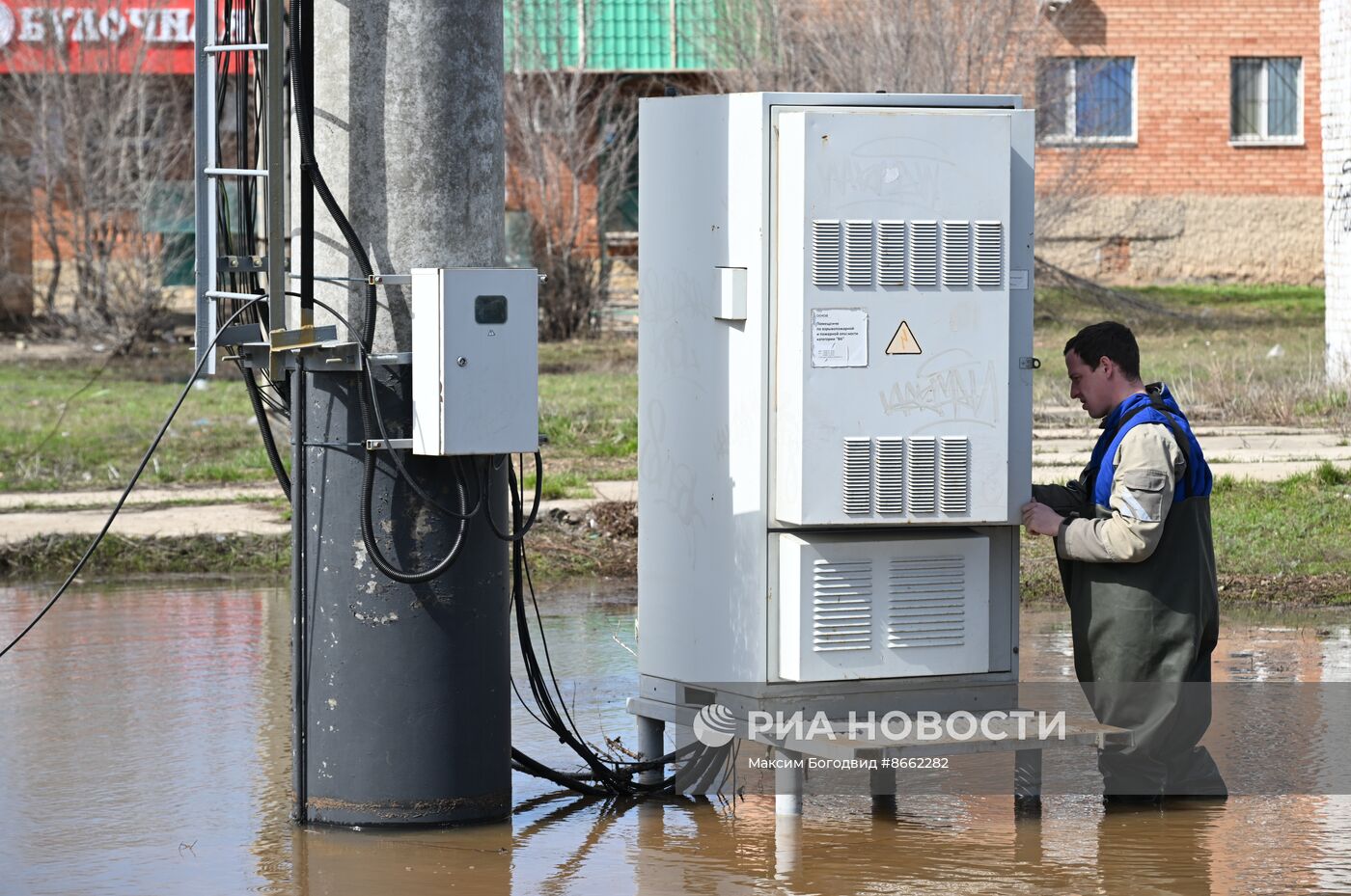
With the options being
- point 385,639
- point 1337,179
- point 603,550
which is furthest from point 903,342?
point 1337,179

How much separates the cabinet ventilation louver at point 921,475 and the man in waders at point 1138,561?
36 centimetres

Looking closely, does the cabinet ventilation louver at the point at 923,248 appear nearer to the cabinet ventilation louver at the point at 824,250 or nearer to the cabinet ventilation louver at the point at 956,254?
the cabinet ventilation louver at the point at 956,254

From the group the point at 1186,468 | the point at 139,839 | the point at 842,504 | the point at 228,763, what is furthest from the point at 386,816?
the point at 1186,468

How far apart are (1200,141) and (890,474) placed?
28.1 metres

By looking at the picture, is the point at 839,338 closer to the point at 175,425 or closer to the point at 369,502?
the point at 369,502

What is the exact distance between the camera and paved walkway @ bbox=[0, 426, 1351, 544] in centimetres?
1149

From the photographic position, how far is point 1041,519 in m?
5.84

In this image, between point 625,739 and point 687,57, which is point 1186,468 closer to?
point 625,739

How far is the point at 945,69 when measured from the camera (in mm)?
23141

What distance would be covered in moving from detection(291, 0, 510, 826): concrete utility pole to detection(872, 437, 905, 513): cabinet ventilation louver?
1.18 metres

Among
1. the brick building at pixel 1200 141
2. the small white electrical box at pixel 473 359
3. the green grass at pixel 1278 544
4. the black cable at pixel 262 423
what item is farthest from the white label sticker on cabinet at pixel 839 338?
the brick building at pixel 1200 141

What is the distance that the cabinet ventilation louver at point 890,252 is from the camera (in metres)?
5.65

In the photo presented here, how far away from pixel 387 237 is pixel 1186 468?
2583 millimetres

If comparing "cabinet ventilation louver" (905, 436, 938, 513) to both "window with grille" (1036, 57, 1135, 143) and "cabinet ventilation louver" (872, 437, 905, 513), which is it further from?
"window with grille" (1036, 57, 1135, 143)
